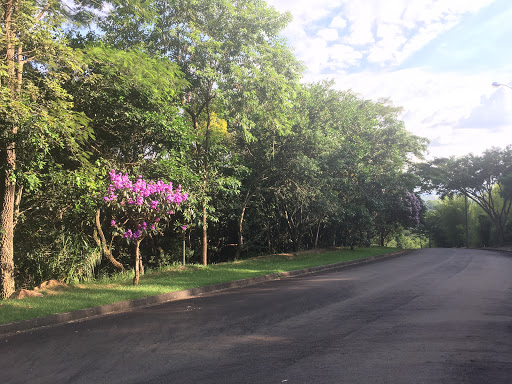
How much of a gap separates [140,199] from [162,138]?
385cm

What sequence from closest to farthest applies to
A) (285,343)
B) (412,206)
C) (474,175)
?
(285,343) < (412,206) < (474,175)

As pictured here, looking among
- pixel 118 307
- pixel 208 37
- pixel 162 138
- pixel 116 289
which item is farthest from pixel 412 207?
pixel 118 307

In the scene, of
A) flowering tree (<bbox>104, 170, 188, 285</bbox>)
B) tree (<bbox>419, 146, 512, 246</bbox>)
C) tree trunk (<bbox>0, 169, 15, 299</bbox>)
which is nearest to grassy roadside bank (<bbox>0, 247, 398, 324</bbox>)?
tree trunk (<bbox>0, 169, 15, 299</bbox>)

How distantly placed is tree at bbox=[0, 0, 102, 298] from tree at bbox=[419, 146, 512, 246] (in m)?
41.2

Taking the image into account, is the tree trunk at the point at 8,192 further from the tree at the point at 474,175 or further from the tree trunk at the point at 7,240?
the tree at the point at 474,175

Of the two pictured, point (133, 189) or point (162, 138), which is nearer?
point (133, 189)

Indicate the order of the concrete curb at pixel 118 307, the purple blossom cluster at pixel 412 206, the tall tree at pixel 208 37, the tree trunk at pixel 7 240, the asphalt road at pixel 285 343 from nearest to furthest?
1. the asphalt road at pixel 285 343
2. the concrete curb at pixel 118 307
3. the tree trunk at pixel 7 240
4. the tall tree at pixel 208 37
5. the purple blossom cluster at pixel 412 206

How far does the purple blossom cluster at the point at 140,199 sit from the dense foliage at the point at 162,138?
0.21ft

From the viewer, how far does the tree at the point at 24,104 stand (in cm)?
881

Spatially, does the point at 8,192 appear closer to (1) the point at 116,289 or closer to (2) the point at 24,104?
(2) the point at 24,104

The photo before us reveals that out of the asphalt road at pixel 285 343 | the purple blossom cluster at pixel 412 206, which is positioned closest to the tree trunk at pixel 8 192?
the asphalt road at pixel 285 343

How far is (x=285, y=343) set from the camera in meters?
5.59

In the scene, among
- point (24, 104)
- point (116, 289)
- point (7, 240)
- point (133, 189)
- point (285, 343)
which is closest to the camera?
point (285, 343)

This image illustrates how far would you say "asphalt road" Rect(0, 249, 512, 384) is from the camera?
173 inches
